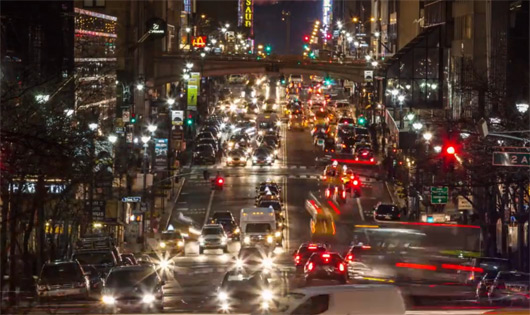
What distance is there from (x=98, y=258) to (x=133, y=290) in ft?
35.3

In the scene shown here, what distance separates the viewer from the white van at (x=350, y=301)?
18.4 metres

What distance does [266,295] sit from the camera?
29359 mm

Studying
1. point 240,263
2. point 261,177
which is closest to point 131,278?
point 240,263

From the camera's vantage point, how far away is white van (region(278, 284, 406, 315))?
18.4 m

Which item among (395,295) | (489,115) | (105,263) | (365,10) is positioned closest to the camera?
(395,295)

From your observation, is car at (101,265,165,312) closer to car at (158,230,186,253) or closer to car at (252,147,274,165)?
car at (158,230,186,253)

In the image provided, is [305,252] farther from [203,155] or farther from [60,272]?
[203,155]

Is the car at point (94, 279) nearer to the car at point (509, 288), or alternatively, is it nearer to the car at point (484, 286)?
the car at point (484, 286)

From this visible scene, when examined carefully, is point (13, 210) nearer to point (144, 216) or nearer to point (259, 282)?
point (259, 282)

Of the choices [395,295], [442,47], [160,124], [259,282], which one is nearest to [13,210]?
[259,282]

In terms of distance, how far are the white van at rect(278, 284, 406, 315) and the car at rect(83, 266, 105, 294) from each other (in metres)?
17.4

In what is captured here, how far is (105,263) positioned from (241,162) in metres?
51.2

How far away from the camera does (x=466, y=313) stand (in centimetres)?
2431

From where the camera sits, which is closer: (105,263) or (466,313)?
(466,313)
